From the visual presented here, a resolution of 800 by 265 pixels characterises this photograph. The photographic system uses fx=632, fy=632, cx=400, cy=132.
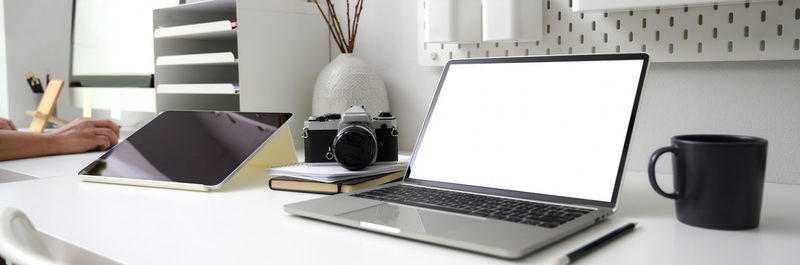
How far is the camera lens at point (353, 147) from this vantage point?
0.91 m

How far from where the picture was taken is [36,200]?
2.94 feet

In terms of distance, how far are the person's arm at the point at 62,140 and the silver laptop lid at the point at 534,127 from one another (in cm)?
93

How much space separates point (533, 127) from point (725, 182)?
26 centimetres

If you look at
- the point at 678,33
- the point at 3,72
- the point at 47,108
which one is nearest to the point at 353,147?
the point at 678,33

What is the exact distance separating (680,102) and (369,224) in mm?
626

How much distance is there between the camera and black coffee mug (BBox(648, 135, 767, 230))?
2.07 feet

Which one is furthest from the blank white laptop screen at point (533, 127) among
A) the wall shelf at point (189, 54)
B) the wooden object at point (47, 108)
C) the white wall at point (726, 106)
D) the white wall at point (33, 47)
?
the white wall at point (33, 47)

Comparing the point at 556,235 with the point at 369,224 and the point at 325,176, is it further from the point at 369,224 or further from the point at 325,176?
the point at 325,176

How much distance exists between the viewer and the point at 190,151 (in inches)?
41.2

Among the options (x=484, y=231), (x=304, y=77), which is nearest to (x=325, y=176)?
(x=484, y=231)

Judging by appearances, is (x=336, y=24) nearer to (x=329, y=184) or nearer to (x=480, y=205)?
(x=329, y=184)

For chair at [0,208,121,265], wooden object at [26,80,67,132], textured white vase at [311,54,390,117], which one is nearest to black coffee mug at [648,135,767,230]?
chair at [0,208,121,265]

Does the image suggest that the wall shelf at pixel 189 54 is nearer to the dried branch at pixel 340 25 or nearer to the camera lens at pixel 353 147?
the dried branch at pixel 340 25

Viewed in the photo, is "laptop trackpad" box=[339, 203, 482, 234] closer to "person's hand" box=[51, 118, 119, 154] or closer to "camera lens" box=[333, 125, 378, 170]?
"camera lens" box=[333, 125, 378, 170]
